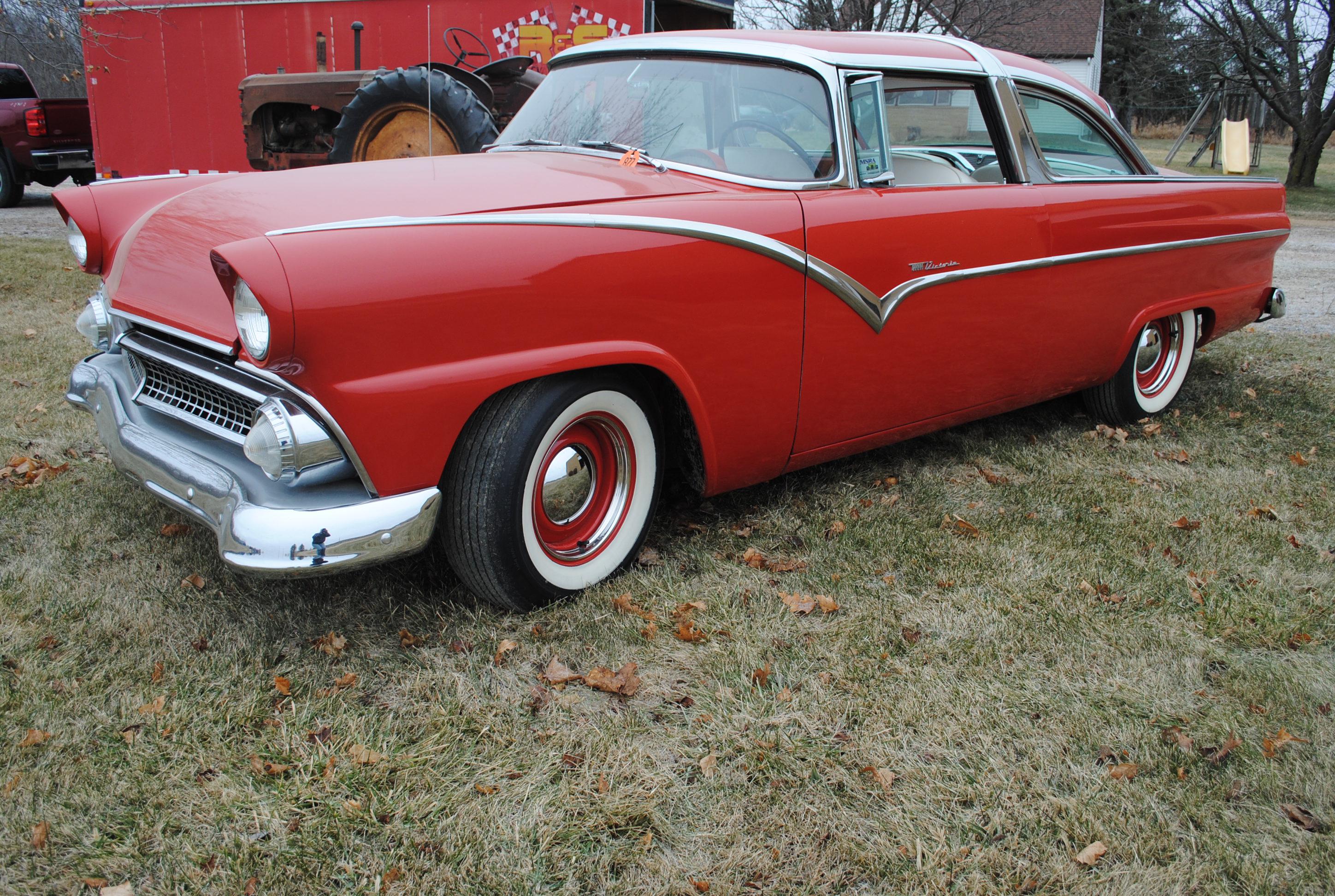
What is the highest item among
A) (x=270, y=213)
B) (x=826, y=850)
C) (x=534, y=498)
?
(x=270, y=213)

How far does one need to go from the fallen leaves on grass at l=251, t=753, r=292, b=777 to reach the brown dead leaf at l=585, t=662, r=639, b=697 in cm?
69

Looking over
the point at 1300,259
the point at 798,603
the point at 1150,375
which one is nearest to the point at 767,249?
the point at 798,603

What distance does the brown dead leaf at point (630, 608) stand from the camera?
269cm

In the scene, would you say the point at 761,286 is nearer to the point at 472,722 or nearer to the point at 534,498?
the point at 534,498

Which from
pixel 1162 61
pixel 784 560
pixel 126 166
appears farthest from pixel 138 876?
pixel 1162 61

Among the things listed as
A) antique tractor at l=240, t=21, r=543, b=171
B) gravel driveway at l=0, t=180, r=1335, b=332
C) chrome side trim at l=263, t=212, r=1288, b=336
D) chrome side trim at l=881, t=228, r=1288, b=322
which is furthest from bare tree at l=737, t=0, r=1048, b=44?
chrome side trim at l=263, t=212, r=1288, b=336

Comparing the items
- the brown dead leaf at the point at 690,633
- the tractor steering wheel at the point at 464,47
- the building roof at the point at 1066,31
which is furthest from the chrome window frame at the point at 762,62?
the building roof at the point at 1066,31

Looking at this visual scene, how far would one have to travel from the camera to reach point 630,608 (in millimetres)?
2715

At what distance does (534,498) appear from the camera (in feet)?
8.54

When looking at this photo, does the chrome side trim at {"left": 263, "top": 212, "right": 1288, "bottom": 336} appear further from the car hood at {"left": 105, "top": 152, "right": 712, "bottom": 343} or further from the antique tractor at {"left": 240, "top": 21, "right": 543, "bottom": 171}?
the antique tractor at {"left": 240, "top": 21, "right": 543, "bottom": 171}

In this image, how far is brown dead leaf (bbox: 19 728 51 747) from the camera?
2113mm

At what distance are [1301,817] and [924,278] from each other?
180 centimetres

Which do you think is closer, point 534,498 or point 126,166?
point 534,498

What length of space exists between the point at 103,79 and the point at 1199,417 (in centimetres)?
1044
